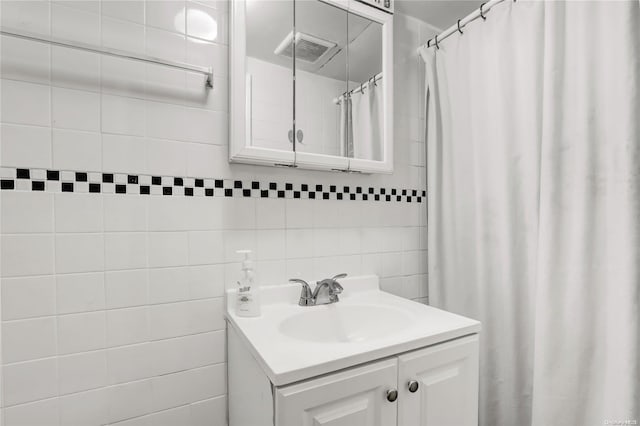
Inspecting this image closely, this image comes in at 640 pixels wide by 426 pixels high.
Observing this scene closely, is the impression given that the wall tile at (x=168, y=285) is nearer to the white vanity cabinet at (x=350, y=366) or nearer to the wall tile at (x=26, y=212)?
the white vanity cabinet at (x=350, y=366)

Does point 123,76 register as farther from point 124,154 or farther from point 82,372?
point 82,372

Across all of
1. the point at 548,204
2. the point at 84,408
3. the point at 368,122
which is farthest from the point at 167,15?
the point at 548,204

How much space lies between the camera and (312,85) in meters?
1.23

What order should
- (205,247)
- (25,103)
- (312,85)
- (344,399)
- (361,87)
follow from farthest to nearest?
1. (361,87)
2. (312,85)
3. (205,247)
4. (25,103)
5. (344,399)

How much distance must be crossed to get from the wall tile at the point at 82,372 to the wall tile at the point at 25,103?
68 cm

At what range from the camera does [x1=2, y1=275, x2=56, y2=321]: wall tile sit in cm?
88

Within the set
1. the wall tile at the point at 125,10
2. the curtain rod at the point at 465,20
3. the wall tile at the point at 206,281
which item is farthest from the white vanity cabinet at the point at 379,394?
the curtain rod at the point at 465,20

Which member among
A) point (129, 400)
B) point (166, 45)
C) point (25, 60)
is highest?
point (166, 45)

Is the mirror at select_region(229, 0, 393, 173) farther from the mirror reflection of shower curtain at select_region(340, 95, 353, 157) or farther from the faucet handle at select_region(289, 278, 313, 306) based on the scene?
the faucet handle at select_region(289, 278, 313, 306)

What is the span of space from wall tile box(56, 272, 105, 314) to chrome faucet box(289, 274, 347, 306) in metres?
0.61

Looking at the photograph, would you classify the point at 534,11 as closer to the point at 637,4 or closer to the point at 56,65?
the point at 637,4

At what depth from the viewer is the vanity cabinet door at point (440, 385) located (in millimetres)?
872

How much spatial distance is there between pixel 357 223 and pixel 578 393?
92 cm

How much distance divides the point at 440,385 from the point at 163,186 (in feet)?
3.43
